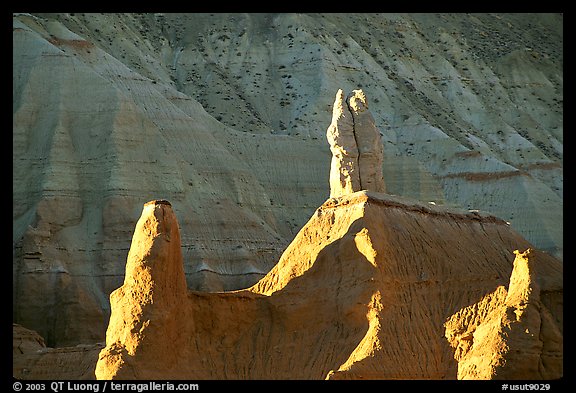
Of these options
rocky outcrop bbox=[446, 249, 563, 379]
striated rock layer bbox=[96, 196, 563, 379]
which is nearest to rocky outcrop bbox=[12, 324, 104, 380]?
striated rock layer bbox=[96, 196, 563, 379]

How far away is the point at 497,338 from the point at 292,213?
46334mm

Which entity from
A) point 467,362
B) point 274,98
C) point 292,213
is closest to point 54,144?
point 292,213

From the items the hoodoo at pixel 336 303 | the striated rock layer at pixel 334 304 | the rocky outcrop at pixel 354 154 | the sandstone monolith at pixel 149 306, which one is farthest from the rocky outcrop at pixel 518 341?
the rocky outcrop at pixel 354 154

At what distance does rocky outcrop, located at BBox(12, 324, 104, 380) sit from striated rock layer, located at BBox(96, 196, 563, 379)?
985cm

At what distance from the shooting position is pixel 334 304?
5500 cm

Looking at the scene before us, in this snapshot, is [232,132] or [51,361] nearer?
[51,361]

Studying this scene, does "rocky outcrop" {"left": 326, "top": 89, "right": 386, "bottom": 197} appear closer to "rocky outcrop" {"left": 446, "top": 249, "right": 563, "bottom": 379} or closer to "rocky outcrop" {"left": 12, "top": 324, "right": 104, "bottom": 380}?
"rocky outcrop" {"left": 446, "top": 249, "right": 563, "bottom": 379}

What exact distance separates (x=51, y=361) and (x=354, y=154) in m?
15.4

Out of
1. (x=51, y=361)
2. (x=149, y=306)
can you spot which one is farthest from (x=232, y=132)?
(x=149, y=306)

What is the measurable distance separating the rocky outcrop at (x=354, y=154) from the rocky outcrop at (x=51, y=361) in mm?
11930

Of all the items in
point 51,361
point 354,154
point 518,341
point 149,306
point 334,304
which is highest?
point 354,154

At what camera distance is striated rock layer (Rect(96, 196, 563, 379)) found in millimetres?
52156

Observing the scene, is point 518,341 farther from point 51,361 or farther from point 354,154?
point 51,361

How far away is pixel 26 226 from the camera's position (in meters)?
79.9
